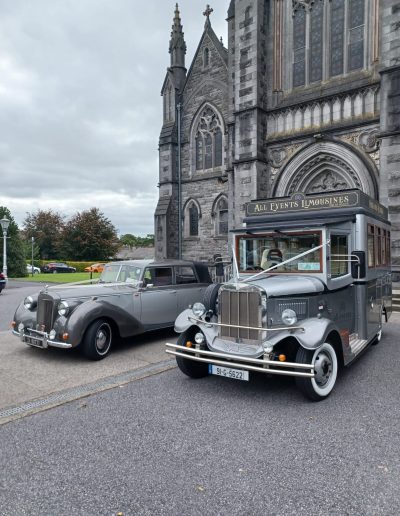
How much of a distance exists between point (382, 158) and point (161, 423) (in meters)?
12.6

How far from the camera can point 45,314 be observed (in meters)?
6.52

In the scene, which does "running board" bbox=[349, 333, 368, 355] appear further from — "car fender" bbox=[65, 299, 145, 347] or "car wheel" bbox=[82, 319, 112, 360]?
"car wheel" bbox=[82, 319, 112, 360]

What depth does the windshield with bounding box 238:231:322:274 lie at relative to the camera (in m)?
5.46

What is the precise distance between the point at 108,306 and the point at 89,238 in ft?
145

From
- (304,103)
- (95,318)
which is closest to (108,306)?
(95,318)

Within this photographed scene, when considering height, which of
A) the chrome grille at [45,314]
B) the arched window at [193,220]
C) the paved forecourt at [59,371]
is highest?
the arched window at [193,220]

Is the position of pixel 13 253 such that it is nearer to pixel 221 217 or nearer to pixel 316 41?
pixel 221 217

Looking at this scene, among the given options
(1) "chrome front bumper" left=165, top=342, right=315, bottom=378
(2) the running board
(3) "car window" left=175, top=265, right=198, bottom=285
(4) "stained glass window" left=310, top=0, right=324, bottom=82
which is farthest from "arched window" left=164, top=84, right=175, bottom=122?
(1) "chrome front bumper" left=165, top=342, right=315, bottom=378

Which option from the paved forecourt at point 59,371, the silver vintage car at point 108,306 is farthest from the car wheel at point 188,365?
the silver vintage car at point 108,306

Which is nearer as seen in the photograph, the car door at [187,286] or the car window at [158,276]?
the car window at [158,276]

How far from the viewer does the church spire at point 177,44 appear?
2362cm

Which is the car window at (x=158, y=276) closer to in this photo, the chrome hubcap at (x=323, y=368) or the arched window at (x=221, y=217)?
the chrome hubcap at (x=323, y=368)

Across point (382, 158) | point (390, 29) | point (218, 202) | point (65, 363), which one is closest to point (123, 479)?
point (65, 363)

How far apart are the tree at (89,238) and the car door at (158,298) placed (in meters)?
42.5
